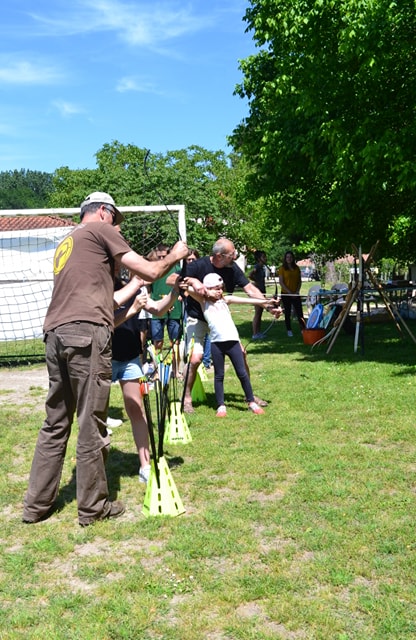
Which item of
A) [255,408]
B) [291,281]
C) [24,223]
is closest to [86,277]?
[255,408]

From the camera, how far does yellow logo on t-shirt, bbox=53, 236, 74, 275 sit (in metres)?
4.21

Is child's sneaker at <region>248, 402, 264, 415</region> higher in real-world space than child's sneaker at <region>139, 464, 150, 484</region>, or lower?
higher

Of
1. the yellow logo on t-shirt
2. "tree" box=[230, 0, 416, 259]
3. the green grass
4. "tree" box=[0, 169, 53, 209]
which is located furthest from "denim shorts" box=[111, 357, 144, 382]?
"tree" box=[0, 169, 53, 209]

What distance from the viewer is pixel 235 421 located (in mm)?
6762

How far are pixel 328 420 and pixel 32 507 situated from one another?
3371 millimetres

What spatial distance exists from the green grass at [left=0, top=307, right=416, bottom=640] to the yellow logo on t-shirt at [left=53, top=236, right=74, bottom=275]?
1751 mm

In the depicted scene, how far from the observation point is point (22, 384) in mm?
10055

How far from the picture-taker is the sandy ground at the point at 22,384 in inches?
352

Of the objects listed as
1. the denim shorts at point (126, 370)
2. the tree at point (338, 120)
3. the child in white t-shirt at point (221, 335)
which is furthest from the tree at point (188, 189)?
the denim shorts at point (126, 370)

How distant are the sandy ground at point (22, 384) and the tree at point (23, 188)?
105 m

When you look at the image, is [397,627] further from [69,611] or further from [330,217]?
[330,217]

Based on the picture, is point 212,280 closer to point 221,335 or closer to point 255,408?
point 221,335

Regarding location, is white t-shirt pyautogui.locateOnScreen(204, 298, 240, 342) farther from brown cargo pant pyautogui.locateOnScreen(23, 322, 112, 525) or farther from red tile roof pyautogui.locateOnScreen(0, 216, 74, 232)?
red tile roof pyautogui.locateOnScreen(0, 216, 74, 232)

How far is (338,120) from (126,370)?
24.2ft
